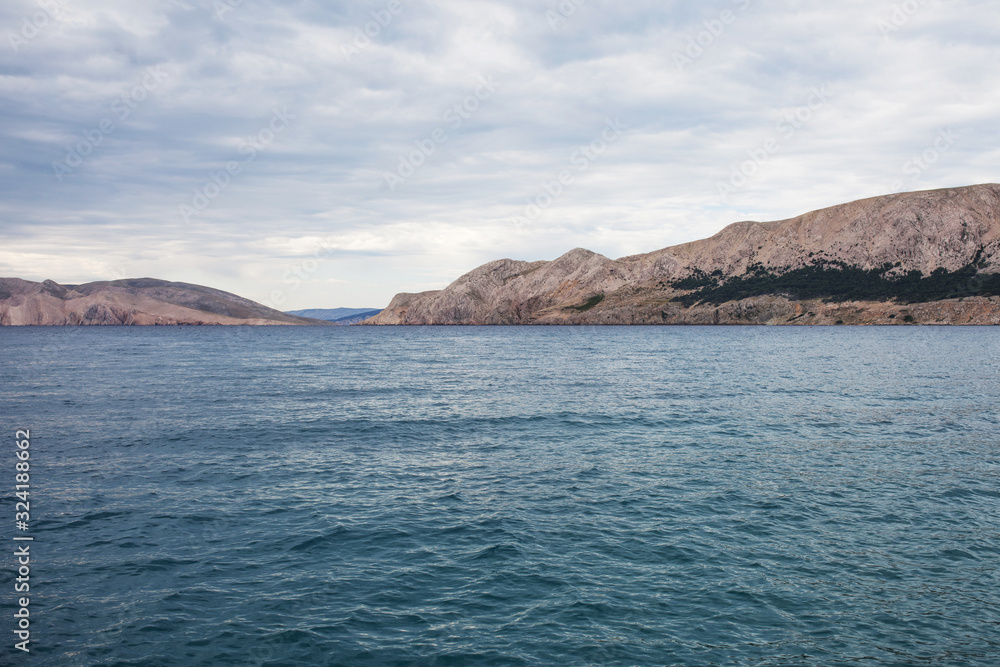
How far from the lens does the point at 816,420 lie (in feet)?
117

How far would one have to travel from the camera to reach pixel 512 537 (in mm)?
17000

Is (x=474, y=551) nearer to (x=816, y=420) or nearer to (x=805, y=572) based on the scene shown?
(x=805, y=572)

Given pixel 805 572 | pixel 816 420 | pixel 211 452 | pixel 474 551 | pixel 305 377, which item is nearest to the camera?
pixel 805 572

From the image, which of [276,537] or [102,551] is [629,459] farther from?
[102,551]

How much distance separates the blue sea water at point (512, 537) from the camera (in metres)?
11.7

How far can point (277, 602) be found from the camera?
43.6ft

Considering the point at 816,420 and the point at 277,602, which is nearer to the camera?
the point at 277,602

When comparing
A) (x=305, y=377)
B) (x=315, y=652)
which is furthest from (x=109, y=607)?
(x=305, y=377)

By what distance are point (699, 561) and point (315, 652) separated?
986 cm

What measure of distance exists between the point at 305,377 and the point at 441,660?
56499 mm

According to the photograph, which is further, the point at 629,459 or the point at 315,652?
the point at 629,459

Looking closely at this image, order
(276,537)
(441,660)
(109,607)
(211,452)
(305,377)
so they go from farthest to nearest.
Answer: (305,377), (211,452), (276,537), (109,607), (441,660)

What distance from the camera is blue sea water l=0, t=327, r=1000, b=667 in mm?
11734

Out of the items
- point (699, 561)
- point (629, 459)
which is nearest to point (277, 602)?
point (699, 561)
